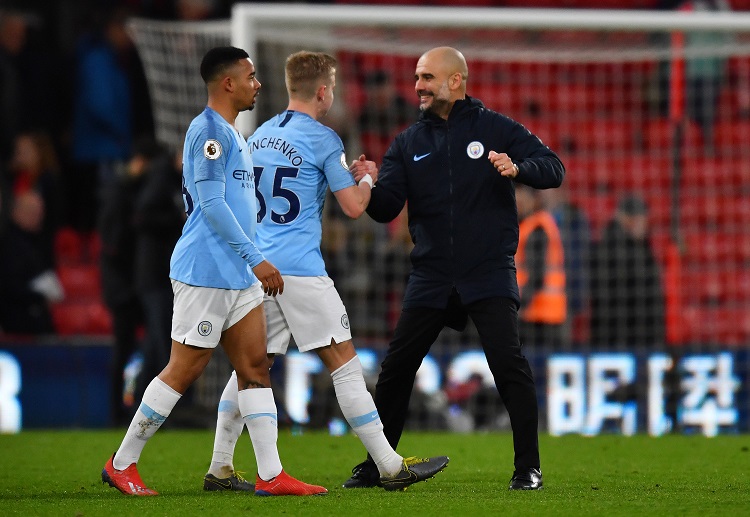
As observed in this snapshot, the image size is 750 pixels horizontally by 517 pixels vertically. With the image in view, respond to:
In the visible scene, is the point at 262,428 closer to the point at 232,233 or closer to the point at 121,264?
the point at 232,233

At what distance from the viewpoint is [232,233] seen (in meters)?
5.66

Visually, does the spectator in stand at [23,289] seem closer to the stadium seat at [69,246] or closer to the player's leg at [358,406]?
the stadium seat at [69,246]

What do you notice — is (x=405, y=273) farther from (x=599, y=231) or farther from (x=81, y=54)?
(x=81, y=54)

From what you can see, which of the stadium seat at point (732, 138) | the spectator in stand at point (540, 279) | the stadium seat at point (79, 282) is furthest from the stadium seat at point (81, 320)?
the stadium seat at point (732, 138)

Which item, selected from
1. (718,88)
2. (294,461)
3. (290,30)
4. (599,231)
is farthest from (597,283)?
(294,461)

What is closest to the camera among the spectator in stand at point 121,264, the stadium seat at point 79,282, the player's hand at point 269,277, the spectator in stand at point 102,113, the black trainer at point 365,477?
the player's hand at point 269,277

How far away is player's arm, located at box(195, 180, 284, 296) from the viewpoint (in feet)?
18.5

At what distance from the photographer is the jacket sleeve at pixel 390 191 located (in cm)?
643

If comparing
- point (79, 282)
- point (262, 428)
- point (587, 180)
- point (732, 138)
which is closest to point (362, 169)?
point (262, 428)

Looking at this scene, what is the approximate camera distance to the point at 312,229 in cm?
617

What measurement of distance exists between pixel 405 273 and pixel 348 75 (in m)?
2.33

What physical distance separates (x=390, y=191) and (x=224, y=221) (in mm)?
1078

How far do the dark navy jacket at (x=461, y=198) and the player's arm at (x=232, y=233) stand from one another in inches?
36.0

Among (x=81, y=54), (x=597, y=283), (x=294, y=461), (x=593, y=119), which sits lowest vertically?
(x=294, y=461)
